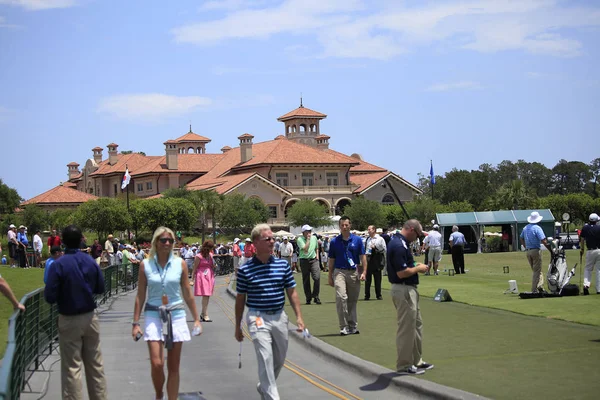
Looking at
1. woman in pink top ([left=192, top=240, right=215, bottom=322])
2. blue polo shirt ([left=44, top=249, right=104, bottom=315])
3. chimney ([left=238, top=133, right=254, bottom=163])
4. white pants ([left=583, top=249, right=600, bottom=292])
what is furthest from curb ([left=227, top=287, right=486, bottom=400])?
chimney ([left=238, top=133, right=254, bottom=163])

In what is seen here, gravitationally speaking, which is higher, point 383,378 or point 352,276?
point 352,276

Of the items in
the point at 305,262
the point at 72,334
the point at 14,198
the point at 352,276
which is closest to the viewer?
the point at 72,334

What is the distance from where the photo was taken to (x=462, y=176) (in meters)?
129

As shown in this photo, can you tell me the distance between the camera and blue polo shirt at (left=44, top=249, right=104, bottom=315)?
8758 millimetres

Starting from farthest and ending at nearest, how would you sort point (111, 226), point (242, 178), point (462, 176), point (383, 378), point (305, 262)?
point (462, 176) < point (242, 178) < point (111, 226) < point (305, 262) < point (383, 378)

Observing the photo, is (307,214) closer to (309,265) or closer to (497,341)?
(309,265)

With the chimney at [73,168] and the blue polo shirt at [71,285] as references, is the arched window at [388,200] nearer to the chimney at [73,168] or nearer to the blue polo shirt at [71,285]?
the chimney at [73,168]

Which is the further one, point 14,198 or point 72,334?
point 14,198

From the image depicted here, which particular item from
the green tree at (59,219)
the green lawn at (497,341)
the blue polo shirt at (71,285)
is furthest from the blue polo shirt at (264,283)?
the green tree at (59,219)

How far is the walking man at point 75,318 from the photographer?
875 cm

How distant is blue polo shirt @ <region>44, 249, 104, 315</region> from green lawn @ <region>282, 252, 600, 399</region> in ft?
12.6

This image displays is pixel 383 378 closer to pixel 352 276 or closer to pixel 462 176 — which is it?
pixel 352 276

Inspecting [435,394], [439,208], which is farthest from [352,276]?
[439,208]

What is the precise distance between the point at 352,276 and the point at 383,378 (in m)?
4.74
